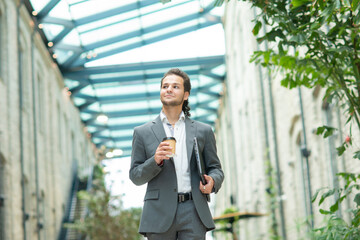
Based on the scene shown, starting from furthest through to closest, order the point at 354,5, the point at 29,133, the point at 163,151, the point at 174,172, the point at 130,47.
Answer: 1. the point at 130,47
2. the point at 29,133
3. the point at 354,5
4. the point at 174,172
5. the point at 163,151

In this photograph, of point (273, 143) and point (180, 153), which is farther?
point (273, 143)

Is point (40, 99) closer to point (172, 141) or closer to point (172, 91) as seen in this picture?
point (172, 91)

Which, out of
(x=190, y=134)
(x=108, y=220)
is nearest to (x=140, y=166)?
(x=190, y=134)

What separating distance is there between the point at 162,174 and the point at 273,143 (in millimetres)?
12985

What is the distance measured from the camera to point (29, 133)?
762 inches

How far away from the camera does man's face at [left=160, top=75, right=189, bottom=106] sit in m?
3.77

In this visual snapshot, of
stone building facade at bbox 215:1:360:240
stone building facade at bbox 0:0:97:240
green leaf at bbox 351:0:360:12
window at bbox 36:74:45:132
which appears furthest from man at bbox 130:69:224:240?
window at bbox 36:74:45:132

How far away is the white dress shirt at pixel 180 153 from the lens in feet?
11.9

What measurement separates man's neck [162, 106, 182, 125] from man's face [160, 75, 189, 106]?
0.17ft

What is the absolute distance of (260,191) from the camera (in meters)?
19.0

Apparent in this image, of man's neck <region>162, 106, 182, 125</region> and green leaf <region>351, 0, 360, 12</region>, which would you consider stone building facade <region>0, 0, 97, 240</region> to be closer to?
man's neck <region>162, 106, 182, 125</region>

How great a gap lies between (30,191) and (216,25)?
399 inches

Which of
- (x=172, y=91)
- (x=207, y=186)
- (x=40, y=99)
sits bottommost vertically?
(x=207, y=186)

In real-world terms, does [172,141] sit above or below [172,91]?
below
